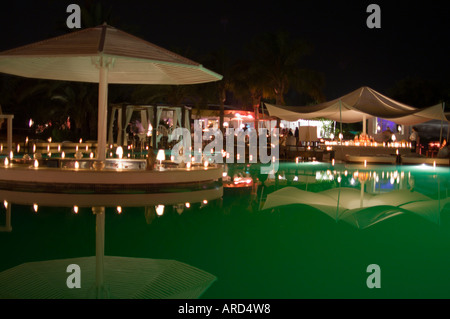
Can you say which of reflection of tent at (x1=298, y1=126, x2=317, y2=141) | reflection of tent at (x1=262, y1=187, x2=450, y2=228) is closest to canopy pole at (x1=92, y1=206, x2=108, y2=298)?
reflection of tent at (x1=262, y1=187, x2=450, y2=228)

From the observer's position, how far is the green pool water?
12.1 feet

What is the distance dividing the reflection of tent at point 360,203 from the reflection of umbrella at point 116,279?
10.0 ft

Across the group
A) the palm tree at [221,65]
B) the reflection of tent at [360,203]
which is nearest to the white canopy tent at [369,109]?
the palm tree at [221,65]

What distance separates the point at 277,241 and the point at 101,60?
626 centimetres

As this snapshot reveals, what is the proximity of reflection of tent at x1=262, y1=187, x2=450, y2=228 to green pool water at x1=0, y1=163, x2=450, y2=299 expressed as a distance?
0.02m

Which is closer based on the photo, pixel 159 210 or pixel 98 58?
pixel 159 210

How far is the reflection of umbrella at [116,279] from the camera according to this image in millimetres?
3352

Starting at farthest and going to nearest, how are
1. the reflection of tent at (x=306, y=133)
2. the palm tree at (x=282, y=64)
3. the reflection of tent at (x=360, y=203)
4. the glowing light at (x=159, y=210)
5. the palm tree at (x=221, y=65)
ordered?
the palm tree at (x=221, y=65) < the palm tree at (x=282, y=64) < the reflection of tent at (x=306, y=133) < the reflection of tent at (x=360, y=203) < the glowing light at (x=159, y=210)

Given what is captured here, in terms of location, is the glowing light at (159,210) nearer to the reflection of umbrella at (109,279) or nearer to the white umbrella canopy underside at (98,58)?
the reflection of umbrella at (109,279)

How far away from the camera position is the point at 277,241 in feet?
16.8

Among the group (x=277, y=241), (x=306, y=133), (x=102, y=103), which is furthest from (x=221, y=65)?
(x=277, y=241)

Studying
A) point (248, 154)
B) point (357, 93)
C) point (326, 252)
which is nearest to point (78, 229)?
point (326, 252)

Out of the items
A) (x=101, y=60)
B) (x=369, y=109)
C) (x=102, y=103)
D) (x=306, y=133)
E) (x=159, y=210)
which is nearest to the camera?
(x=159, y=210)

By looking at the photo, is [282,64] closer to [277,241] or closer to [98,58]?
[98,58]
